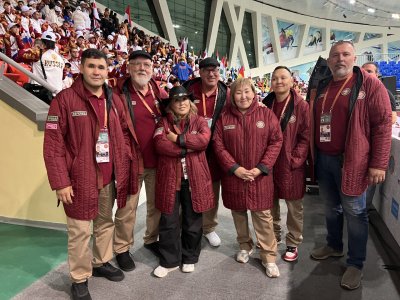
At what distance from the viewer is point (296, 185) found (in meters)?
2.78

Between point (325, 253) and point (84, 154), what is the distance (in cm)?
220

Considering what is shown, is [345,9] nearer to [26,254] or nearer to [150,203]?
[150,203]

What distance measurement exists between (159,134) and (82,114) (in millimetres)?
605

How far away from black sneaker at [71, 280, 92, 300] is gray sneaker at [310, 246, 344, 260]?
1904mm

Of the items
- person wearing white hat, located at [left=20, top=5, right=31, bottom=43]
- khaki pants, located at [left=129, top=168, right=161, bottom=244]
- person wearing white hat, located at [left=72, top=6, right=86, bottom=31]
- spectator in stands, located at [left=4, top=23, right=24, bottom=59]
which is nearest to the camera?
khaki pants, located at [left=129, top=168, right=161, bottom=244]

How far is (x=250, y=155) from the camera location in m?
2.62

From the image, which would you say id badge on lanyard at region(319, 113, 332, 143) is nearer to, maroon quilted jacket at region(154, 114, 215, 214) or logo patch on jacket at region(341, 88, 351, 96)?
logo patch on jacket at region(341, 88, 351, 96)

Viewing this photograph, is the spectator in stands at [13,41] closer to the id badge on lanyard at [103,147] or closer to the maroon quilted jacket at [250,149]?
the id badge on lanyard at [103,147]

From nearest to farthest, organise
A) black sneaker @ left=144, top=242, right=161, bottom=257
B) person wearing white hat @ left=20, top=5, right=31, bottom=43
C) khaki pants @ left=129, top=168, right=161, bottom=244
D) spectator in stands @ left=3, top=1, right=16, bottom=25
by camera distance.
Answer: khaki pants @ left=129, top=168, right=161, bottom=244, black sneaker @ left=144, top=242, right=161, bottom=257, person wearing white hat @ left=20, top=5, right=31, bottom=43, spectator in stands @ left=3, top=1, right=16, bottom=25

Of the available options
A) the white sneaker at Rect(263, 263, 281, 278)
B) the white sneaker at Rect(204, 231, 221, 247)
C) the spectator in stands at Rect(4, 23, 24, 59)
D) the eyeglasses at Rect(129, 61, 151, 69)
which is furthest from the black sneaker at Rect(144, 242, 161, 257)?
the spectator in stands at Rect(4, 23, 24, 59)

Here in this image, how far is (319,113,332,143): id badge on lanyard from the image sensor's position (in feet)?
8.27

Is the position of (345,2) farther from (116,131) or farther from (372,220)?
(116,131)

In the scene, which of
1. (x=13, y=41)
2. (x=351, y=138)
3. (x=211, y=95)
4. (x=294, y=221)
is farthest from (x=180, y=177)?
(x=13, y=41)

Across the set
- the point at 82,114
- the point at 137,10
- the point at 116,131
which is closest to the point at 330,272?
the point at 116,131
